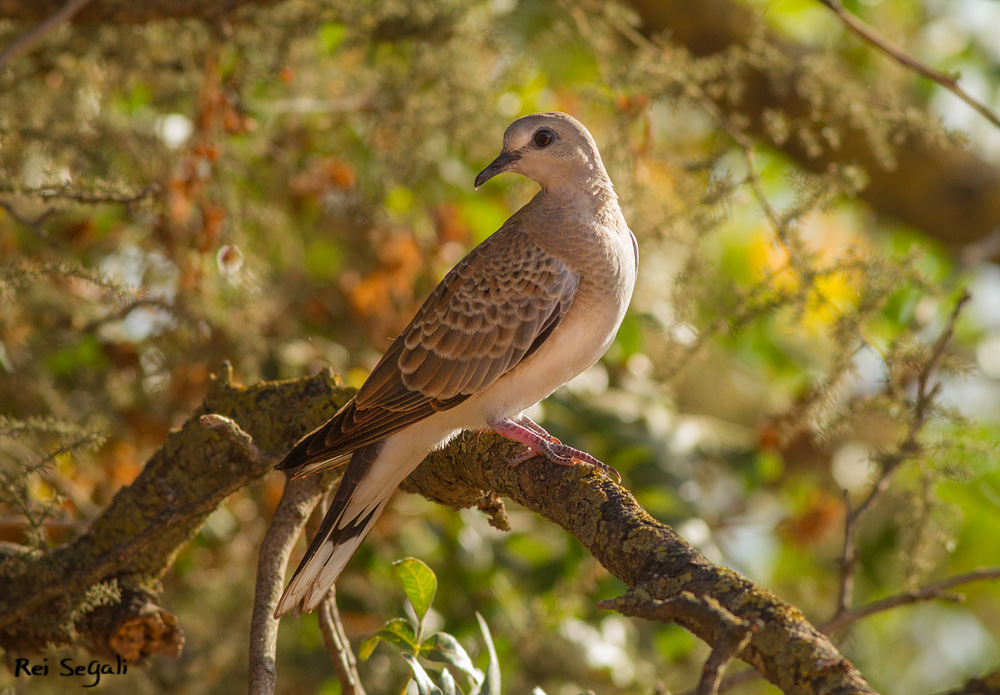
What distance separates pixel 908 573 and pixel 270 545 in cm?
182

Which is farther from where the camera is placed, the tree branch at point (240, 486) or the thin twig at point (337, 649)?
the thin twig at point (337, 649)

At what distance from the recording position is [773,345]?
14.1 ft

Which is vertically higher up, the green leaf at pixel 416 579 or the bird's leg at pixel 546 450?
the bird's leg at pixel 546 450

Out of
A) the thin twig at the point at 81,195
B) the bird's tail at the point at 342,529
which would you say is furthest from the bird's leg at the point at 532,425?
the thin twig at the point at 81,195

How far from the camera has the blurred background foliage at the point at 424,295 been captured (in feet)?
9.44

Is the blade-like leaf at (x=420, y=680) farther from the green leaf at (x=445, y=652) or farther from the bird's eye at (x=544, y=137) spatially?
the bird's eye at (x=544, y=137)

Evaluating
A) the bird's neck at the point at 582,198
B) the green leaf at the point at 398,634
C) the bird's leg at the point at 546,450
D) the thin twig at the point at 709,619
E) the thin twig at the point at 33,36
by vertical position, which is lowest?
the green leaf at the point at 398,634

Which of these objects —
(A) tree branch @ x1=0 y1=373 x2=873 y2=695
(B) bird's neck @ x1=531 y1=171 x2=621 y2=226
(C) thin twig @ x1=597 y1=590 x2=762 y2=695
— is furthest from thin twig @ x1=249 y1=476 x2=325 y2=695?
(B) bird's neck @ x1=531 y1=171 x2=621 y2=226

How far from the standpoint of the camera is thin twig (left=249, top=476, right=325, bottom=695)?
203cm

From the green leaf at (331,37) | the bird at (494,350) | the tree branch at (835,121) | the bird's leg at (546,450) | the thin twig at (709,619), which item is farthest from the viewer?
the green leaf at (331,37)

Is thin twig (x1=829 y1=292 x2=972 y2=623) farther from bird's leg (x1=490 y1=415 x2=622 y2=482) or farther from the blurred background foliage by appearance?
bird's leg (x1=490 y1=415 x2=622 y2=482)

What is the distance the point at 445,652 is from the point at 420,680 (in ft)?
0.41

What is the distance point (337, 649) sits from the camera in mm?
2219

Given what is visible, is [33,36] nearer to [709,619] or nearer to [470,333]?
[470,333]
